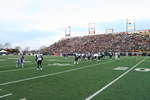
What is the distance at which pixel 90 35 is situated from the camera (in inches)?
3617

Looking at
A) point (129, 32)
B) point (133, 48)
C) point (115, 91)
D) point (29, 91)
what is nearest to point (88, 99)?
point (115, 91)

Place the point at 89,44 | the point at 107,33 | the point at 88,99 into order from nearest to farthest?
1. the point at 88,99
2. the point at 89,44
3. the point at 107,33

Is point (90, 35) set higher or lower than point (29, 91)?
higher

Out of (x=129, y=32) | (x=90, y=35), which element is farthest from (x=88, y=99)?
(x=90, y=35)

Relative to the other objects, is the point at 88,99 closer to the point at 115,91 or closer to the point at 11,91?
the point at 115,91

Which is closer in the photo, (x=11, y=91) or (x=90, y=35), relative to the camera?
(x=11, y=91)

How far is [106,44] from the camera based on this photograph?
77812 millimetres

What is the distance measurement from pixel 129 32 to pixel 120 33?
3213 mm

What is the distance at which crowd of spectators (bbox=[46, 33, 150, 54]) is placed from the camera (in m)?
71.6

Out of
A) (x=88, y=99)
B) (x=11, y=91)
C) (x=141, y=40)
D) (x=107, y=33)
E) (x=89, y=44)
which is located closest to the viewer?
(x=88, y=99)

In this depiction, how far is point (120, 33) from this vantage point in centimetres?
8481

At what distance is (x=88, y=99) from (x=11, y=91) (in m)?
2.94

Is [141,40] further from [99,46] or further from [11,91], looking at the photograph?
[11,91]

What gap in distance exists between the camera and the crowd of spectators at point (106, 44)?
7162 cm
